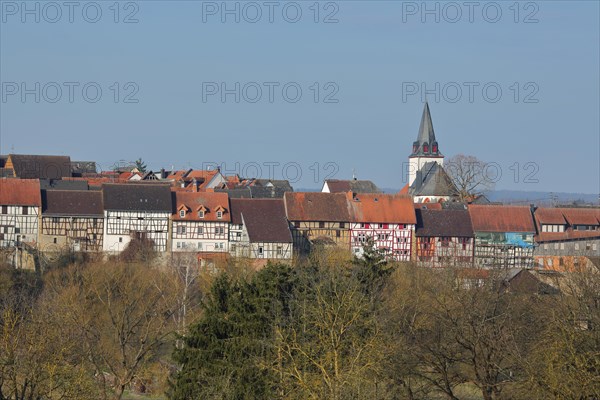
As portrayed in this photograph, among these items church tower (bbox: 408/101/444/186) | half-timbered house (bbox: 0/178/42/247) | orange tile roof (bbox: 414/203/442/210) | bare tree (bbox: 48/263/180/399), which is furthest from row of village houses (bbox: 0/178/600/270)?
church tower (bbox: 408/101/444/186)

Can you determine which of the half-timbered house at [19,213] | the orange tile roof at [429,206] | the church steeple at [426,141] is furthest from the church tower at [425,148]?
the half-timbered house at [19,213]

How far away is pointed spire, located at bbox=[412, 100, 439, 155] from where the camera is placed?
125625 mm

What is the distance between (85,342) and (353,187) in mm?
67380

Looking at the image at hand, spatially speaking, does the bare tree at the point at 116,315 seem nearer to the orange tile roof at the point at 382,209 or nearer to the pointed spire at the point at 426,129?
the orange tile roof at the point at 382,209

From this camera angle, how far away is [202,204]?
7712cm

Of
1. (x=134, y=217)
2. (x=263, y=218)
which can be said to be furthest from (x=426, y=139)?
(x=134, y=217)

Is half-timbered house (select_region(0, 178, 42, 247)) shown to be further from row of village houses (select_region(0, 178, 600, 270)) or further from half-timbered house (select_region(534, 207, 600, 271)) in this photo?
half-timbered house (select_region(534, 207, 600, 271))

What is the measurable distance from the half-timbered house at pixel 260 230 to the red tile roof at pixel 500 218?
12.1 meters

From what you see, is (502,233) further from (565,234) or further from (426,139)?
(426,139)

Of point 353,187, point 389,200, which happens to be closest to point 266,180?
point 353,187

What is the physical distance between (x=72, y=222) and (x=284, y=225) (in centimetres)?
1180

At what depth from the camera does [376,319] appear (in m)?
30.7

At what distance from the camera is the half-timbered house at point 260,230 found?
73812 mm

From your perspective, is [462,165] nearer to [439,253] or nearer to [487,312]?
[439,253]
